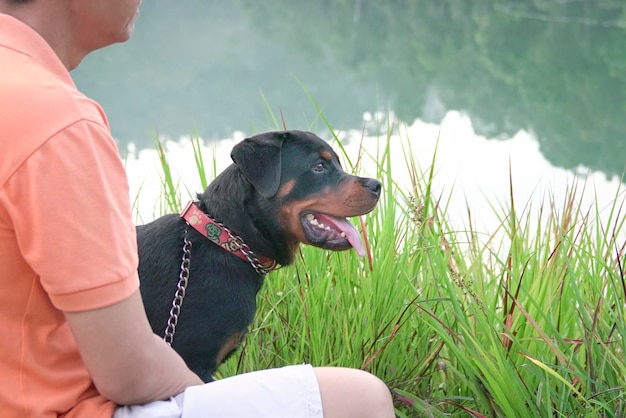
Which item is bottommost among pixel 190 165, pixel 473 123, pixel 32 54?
pixel 190 165

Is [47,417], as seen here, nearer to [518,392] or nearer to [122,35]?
[122,35]

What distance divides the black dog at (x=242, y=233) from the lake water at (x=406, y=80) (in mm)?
5089

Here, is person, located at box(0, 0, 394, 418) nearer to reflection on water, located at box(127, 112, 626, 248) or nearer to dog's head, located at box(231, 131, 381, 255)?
dog's head, located at box(231, 131, 381, 255)

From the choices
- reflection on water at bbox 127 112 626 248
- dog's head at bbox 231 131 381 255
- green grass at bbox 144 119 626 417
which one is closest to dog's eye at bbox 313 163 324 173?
dog's head at bbox 231 131 381 255

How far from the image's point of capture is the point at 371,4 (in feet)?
89.5

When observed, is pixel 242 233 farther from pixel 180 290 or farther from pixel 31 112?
pixel 31 112

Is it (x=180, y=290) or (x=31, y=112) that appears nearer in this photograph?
(x=31, y=112)

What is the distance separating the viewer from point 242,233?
2.73 m

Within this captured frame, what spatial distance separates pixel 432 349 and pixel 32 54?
1.88 meters

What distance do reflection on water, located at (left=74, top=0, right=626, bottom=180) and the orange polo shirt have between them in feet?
32.7

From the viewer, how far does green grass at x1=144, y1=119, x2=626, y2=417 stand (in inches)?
97.3

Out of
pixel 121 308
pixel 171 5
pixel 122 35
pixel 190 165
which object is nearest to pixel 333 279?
pixel 122 35

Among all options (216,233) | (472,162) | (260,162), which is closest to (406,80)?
(472,162)

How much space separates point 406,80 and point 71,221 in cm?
1693
